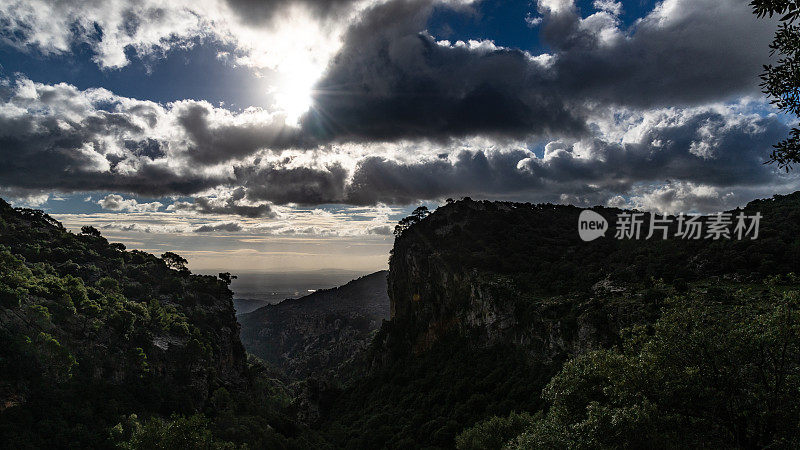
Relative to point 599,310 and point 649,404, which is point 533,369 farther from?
point 649,404

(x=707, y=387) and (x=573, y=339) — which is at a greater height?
(x=707, y=387)

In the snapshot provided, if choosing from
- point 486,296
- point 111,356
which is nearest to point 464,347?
point 486,296

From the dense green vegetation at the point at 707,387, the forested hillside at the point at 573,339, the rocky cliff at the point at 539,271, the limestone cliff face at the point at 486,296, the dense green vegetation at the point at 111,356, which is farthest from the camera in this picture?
the limestone cliff face at the point at 486,296

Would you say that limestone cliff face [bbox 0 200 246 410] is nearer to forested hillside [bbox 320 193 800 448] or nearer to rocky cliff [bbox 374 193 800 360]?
forested hillside [bbox 320 193 800 448]

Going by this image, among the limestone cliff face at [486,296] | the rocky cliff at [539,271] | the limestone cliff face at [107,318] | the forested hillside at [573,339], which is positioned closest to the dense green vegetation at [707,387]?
the forested hillside at [573,339]

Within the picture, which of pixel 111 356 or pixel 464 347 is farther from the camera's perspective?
pixel 464 347

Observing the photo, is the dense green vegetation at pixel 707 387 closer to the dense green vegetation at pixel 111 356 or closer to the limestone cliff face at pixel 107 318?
the dense green vegetation at pixel 111 356

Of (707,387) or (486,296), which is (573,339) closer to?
(486,296)

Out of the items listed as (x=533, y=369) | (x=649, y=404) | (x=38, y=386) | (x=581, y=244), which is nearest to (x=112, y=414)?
(x=38, y=386)

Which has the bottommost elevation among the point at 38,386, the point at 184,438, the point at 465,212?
the point at 38,386

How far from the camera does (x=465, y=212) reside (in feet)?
410

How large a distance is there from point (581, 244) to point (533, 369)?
5460 centimetres

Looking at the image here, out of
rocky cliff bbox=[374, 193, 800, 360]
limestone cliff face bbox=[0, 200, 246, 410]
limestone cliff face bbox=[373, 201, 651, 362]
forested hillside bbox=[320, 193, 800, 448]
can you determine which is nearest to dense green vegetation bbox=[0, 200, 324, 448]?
limestone cliff face bbox=[0, 200, 246, 410]

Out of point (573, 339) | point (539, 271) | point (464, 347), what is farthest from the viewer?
point (539, 271)
